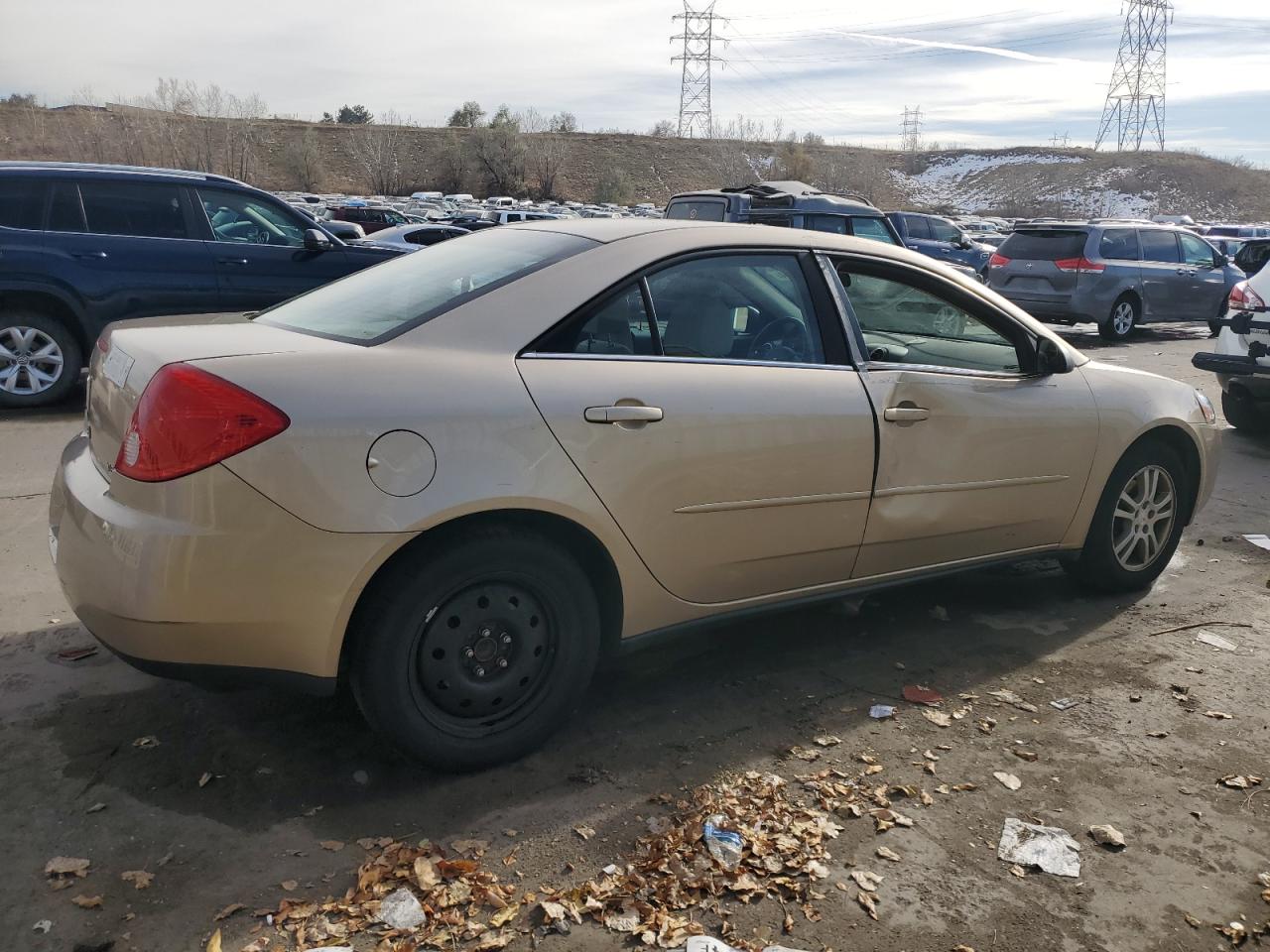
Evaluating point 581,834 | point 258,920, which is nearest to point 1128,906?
point 581,834

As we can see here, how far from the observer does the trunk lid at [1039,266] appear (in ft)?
52.6

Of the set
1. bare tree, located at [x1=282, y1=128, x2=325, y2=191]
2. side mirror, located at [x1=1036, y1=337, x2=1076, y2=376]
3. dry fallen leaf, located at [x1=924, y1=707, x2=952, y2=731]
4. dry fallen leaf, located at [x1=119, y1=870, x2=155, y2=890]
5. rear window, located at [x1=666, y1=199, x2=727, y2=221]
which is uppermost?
bare tree, located at [x1=282, y1=128, x2=325, y2=191]

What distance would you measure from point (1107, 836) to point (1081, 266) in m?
14.6

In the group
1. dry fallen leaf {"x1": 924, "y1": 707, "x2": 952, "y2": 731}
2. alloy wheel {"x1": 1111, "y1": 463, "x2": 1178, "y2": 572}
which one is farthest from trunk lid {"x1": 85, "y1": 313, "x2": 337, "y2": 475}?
alloy wheel {"x1": 1111, "y1": 463, "x2": 1178, "y2": 572}

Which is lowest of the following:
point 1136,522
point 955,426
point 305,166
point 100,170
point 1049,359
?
point 1136,522

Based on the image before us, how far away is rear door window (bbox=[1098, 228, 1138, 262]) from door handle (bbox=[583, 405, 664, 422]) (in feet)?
49.0

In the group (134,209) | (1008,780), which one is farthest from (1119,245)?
(1008,780)

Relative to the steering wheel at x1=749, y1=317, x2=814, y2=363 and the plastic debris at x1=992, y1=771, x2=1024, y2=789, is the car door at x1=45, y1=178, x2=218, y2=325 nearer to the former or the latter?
the steering wheel at x1=749, y1=317, x2=814, y2=363

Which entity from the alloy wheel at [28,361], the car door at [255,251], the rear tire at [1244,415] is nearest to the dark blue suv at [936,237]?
the rear tire at [1244,415]

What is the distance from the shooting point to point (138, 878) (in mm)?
2611

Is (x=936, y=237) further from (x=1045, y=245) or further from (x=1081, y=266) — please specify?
(x=1081, y=266)

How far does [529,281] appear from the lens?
10.8 feet

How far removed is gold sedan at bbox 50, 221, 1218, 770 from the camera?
109 inches

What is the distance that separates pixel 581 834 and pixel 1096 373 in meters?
3.06
